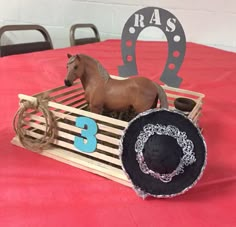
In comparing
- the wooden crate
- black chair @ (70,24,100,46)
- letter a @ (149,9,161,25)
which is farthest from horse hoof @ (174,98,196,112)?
black chair @ (70,24,100,46)

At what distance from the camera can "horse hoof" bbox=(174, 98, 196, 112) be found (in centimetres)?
73

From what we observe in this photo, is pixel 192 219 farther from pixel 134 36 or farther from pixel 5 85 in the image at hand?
pixel 5 85

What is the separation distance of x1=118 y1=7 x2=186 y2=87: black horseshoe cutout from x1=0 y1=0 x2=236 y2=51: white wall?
5.13 ft

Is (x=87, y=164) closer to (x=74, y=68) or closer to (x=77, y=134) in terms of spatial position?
(x=77, y=134)

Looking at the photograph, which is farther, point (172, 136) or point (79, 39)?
point (79, 39)

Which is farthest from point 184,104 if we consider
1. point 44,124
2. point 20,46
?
point 20,46

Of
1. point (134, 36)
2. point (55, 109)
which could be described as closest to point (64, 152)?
point (55, 109)

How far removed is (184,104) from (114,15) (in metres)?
1.77

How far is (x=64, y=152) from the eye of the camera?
0.65m

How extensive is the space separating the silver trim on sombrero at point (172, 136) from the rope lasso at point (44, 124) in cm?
19

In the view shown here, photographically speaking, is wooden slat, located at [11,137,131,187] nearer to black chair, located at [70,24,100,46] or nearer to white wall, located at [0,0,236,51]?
black chair, located at [70,24,100,46]

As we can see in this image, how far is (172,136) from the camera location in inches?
20.3

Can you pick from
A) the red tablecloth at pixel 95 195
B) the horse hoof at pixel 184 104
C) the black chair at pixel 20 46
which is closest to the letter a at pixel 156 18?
the horse hoof at pixel 184 104

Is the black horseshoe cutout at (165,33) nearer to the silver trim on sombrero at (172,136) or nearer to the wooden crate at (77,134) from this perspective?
the wooden crate at (77,134)
